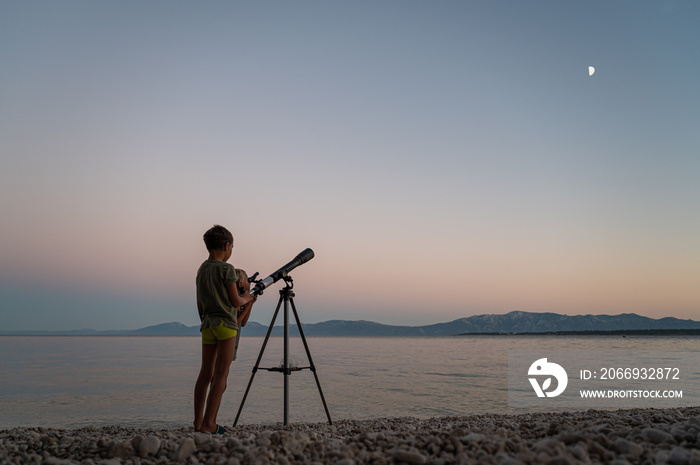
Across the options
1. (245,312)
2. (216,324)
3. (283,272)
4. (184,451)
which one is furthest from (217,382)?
(184,451)

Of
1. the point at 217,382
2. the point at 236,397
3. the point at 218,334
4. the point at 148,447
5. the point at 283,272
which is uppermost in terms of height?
the point at 283,272

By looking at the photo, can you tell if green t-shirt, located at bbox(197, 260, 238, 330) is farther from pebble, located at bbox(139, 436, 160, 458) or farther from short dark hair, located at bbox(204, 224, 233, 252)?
pebble, located at bbox(139, 436, 160, 458)

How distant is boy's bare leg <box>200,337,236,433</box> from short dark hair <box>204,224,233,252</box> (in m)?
0.96

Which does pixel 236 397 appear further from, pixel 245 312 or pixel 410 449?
pixel 410 449

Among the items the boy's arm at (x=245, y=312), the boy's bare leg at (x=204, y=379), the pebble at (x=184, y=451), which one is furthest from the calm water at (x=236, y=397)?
the pebble at (x=184, y=451)

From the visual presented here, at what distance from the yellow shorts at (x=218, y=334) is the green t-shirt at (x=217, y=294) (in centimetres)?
3

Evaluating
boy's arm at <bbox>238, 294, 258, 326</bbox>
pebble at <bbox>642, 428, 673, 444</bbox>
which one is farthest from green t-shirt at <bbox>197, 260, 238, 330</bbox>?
pebble at <bbox>642, 428, 673, 444</bbox>

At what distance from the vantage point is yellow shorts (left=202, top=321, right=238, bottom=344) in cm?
452

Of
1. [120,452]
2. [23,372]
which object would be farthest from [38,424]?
[23,372]

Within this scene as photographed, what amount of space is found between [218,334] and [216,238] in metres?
0.97

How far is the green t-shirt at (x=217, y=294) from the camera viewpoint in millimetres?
4520

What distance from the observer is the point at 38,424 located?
660cm

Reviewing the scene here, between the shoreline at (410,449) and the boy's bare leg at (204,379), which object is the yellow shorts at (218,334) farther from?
the shoreline at (410,449)

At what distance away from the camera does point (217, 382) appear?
446 centimetres
